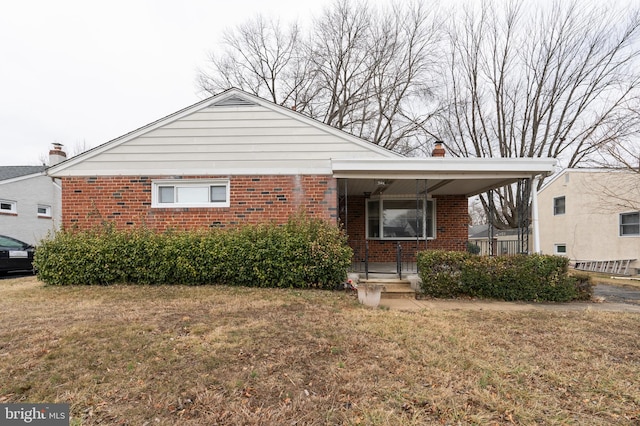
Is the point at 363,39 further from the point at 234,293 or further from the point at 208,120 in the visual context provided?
the point at 234,293

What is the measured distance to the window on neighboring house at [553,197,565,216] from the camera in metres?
15.9

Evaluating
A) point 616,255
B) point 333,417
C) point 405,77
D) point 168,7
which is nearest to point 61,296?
point 333,417

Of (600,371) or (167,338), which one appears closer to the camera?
(600,371)

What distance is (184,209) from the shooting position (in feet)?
24.4

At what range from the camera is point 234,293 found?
6.03 meters

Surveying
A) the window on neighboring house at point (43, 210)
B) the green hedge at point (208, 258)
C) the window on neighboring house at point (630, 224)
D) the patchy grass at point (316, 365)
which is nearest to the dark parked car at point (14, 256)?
the green hedge at point (208, 258)

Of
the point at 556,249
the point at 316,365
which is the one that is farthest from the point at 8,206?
the point at 556,249

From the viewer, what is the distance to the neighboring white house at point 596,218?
1312 centimetres

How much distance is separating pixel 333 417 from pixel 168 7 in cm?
1317

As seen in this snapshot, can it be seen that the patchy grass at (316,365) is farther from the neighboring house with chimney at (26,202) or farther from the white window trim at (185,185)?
the neighboring house with chimney at (26,202)

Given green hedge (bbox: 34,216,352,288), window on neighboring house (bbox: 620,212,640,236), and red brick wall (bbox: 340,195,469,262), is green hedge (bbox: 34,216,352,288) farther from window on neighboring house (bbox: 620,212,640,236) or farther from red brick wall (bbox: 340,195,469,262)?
window on neighboring house (bbox: 620,212,640,236)

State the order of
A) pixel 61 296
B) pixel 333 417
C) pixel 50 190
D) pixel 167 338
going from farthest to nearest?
1. pixel 50 190
2. pixel 61 296
3. pixel 167 338
4. pixel 333 417

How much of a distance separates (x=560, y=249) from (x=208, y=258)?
17920 millimetres

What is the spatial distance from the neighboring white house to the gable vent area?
14.2 metres
